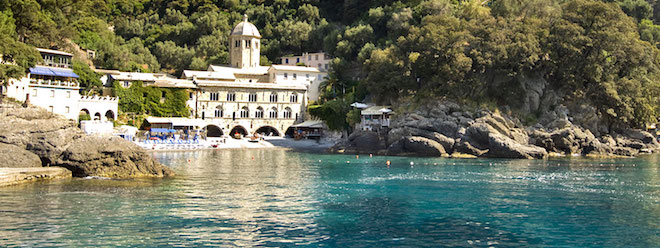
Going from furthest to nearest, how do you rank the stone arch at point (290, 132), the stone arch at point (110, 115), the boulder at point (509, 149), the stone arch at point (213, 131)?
the stone arch at point (290, 132)
the stone arch at point (213, 131)
the stone arch at point (110, 115)
the boulder at point (509, 149)

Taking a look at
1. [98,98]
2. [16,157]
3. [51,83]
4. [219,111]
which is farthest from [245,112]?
[16,157]

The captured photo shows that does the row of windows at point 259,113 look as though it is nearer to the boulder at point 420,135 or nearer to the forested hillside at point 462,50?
the forested hillside at point 462,50

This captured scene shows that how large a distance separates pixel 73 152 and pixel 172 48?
187ft

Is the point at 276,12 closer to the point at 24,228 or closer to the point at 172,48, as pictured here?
the point at 172,48

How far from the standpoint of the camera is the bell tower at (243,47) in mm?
80312

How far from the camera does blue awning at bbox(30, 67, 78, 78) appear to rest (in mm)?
55594

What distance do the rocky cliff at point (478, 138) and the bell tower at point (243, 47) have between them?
26.0 meters

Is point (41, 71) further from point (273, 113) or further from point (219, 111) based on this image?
point (273, 113)

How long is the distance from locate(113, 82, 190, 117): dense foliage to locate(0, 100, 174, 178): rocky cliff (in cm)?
3214

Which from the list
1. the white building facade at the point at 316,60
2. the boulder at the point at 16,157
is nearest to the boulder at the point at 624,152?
the white building facade at the point at 316,60

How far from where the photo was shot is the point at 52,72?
56594 millimetres

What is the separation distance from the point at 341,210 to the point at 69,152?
1651 centimetres

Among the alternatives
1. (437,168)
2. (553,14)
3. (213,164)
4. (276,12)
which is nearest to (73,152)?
(213,164)

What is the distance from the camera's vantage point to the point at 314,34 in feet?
292
